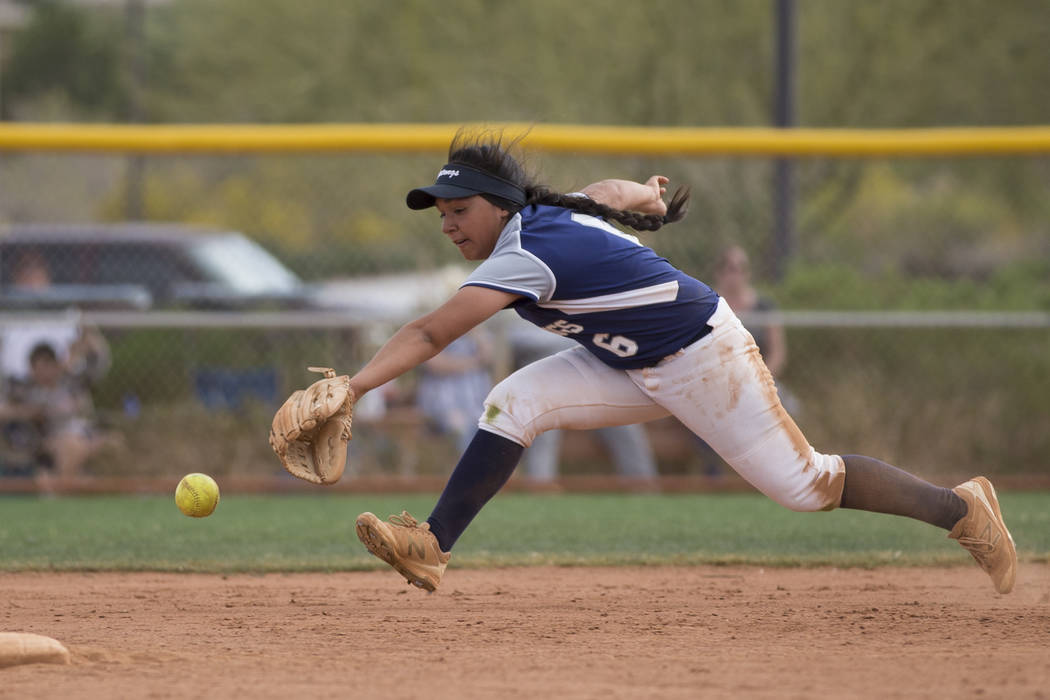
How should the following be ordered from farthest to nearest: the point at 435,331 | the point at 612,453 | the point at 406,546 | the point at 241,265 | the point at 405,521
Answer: the point at 241,265 < the point at 612,453 < the point at 405,521 < the point at 406,546 < the point at 435,331

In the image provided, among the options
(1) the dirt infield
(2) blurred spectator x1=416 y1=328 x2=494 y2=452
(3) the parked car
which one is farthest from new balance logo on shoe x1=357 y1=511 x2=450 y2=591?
(3) the parked car

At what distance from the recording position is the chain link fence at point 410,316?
9766 millimetres

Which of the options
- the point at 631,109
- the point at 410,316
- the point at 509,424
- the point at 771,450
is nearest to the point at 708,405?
the point at 771,450

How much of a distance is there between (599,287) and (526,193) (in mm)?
458

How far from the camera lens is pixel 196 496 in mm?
5348

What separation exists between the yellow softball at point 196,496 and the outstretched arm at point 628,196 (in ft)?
6.07

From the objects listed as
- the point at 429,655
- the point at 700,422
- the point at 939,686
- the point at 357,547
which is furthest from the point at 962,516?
the point at 357,547

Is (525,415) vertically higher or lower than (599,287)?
lower

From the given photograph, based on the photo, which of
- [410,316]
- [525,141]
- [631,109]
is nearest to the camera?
[525,141]

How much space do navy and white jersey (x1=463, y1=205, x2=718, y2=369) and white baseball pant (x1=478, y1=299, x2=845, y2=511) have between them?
8 cm

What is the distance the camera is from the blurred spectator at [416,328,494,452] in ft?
31.5

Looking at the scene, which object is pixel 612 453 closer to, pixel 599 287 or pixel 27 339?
pixel 27 339

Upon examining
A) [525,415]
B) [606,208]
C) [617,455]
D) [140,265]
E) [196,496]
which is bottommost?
[196,496]

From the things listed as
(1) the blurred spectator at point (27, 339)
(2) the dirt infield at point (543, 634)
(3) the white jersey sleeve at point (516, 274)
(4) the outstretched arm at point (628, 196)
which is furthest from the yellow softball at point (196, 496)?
(1) the blurred spectator at point (27, 339)
